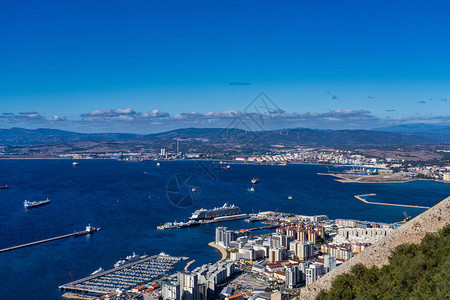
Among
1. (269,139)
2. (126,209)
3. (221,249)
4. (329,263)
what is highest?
(269,139)

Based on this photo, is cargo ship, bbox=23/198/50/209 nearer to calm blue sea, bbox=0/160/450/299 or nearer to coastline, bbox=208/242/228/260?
calm blue sea, bbox=0/160/450/299

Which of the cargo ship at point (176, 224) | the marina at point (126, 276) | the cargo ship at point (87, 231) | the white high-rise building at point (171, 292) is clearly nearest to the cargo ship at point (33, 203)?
the cargo ship at point (87, 231)

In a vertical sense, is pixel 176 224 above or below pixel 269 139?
below

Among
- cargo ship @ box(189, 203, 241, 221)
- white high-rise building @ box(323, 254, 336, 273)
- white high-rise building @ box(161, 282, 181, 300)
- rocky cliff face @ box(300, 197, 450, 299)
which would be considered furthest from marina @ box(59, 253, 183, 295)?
rocky cliff face @ box(300, 197, 450, 299)

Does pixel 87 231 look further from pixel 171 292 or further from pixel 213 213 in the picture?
pixel 171 292

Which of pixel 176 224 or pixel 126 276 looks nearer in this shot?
pixel 126 276

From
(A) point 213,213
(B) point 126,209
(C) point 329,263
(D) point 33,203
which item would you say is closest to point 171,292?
(C) point 329,263
